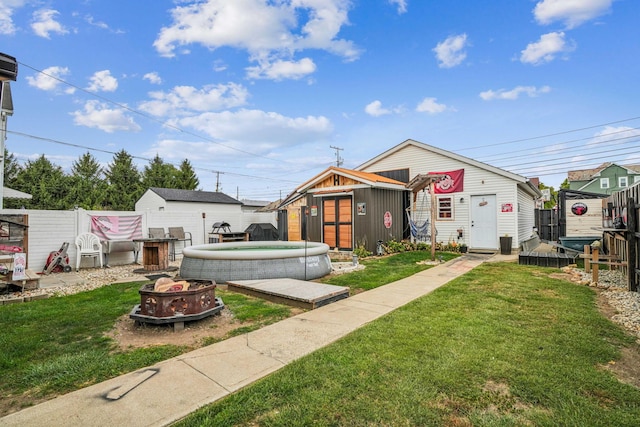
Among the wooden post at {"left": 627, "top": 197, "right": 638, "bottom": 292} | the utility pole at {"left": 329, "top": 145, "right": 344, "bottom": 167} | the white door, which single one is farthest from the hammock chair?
the utility pole at {"left": 329, "top": 145, "right": 344, "bottom": 167}

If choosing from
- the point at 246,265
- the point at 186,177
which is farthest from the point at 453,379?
the point at 186,177

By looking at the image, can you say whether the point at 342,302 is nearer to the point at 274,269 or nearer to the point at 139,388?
the point at 274,269

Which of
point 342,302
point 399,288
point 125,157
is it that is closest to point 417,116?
point 399,288

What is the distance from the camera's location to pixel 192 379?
246 cm

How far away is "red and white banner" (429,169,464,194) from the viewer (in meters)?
12.3

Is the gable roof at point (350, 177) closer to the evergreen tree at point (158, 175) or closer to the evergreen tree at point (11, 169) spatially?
the evergreen tree at point (158, 175)

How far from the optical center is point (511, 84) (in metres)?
14.4

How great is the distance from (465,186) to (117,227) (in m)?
12.8

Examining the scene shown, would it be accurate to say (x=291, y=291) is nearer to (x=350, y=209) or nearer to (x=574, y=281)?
(x=574, y=281)

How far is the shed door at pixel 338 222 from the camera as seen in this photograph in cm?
1122

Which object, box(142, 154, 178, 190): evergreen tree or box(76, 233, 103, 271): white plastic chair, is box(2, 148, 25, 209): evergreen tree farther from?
box(76, 233, 103, 271): white plastic chair

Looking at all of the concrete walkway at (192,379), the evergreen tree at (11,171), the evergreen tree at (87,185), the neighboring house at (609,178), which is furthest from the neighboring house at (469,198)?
the neighboring house at (609,178)

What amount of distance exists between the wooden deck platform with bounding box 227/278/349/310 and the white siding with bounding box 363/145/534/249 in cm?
858

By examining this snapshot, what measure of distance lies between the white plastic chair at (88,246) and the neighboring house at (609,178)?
148ft
